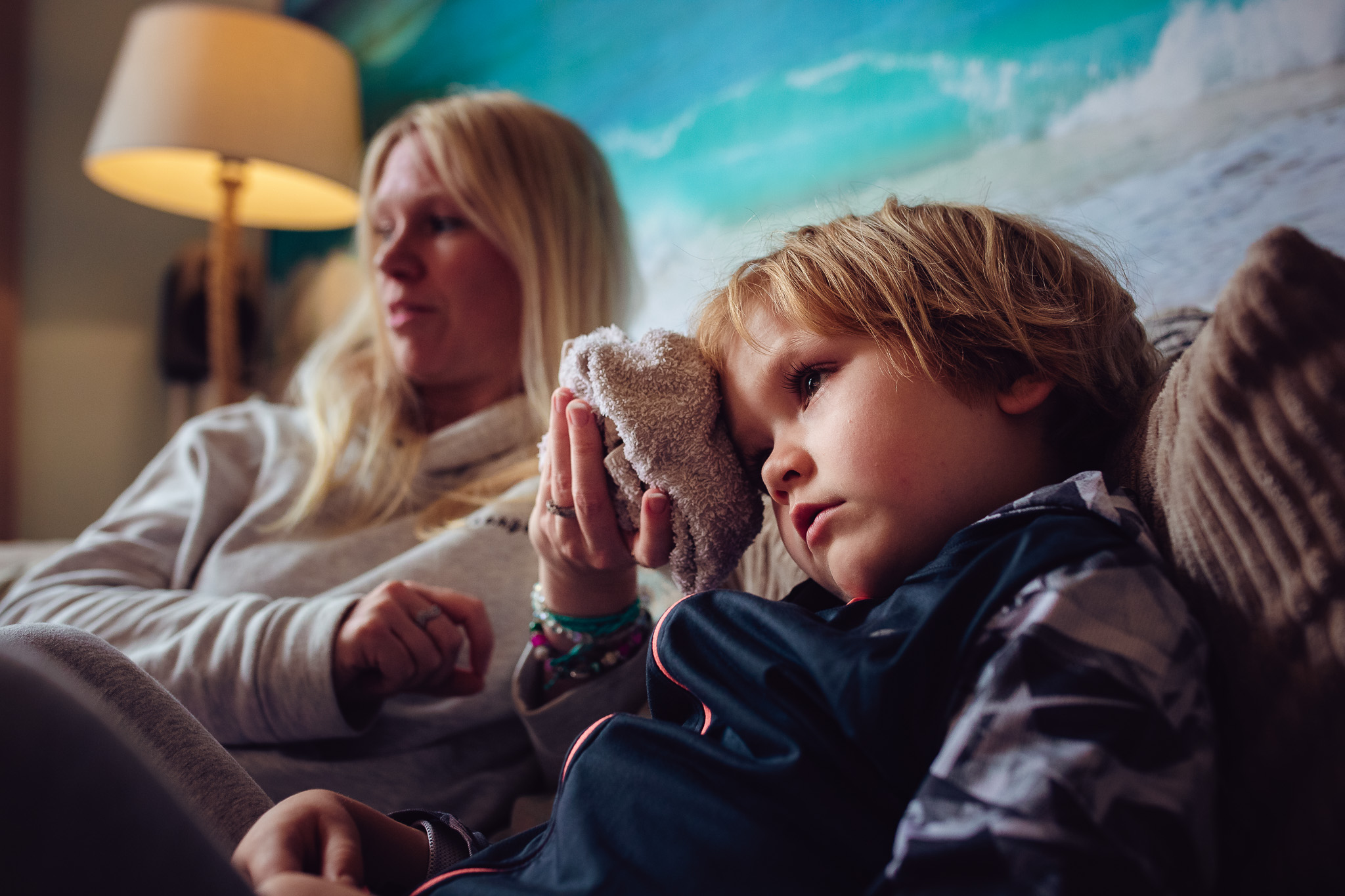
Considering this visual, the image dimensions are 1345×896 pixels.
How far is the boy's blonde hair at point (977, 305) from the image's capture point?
0.52 m

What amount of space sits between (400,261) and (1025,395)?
A: 0.83 m

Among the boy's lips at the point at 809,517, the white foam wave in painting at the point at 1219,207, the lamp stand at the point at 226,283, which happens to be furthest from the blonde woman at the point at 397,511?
the lamp stand at the point at 226,283

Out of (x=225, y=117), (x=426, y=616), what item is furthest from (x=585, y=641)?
(x=225, y=117)

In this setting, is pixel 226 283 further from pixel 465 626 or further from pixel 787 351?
pixel 787 351

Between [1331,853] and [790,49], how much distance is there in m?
1.32

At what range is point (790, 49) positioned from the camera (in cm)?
137

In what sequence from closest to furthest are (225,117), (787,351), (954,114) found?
(787,351) → (954,114) → (225,117)

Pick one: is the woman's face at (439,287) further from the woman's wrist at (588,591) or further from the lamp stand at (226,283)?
the lamp stand at (226,283)

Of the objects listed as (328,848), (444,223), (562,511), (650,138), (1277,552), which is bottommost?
(328,848)

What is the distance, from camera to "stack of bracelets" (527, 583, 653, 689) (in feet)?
2.50

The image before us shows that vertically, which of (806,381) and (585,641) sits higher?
(806,381)

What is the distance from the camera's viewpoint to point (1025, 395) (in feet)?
1.71

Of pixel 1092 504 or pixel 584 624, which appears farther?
pixel 584 624

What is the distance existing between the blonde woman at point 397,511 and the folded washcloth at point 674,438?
0.83ft
